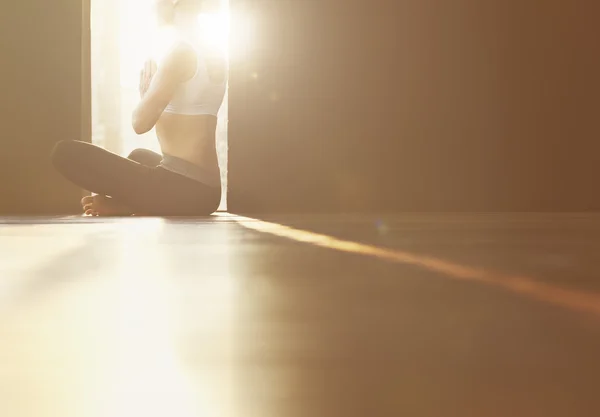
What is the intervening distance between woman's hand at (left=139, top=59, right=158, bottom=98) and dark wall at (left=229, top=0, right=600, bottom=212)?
67cm

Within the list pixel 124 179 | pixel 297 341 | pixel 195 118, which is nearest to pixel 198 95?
pixel 195 118

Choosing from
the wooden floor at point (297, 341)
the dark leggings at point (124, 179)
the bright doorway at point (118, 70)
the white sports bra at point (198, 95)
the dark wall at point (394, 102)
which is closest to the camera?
the wooden floor at point (297, 341)

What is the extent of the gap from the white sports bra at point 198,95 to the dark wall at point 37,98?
101cm

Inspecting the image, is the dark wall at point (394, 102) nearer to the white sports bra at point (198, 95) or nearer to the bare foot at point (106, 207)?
the white sports bra at point (198, 95)

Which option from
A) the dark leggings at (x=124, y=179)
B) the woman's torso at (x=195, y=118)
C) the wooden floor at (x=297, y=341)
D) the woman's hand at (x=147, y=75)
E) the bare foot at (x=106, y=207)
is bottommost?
the wooden floor at (x=297, y=341)

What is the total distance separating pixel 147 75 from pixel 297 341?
245cm

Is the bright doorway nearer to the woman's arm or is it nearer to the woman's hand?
the woman's hand

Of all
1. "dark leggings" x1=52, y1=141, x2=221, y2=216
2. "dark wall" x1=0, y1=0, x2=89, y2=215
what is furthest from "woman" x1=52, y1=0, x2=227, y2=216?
"dark wall" x1=0, y1=0, x2=89, y2=215

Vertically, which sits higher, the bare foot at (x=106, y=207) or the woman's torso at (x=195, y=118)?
the woman's torso at (x=195, y=118)

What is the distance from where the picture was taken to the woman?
7.81 ft

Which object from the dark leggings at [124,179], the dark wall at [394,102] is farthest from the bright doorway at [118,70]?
the dark leggings at [124,179]

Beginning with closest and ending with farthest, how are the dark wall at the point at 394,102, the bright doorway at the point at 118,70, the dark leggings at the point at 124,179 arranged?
1. the dark leggings at the point at 124,179
2. the dark wall at the point at 394,102
3. the bright doorway at the point at 118,70

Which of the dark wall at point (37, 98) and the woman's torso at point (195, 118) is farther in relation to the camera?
the dark wall at point (37, 98)

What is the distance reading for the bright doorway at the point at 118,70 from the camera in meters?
3.39
